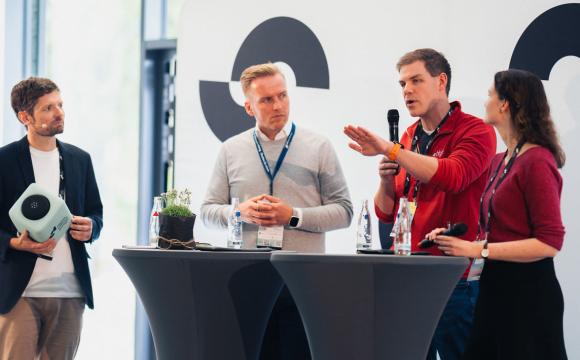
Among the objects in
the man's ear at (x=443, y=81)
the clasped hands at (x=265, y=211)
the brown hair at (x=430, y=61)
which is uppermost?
the brown hair at (x=430, y=61)

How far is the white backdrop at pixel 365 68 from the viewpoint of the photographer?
4.27 meters

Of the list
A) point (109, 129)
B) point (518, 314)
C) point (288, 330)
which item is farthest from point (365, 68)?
point (109, 129)

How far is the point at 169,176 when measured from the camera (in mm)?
6066

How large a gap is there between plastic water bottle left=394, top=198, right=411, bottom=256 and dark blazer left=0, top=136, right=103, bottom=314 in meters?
1.69

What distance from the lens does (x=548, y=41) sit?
4.34 m

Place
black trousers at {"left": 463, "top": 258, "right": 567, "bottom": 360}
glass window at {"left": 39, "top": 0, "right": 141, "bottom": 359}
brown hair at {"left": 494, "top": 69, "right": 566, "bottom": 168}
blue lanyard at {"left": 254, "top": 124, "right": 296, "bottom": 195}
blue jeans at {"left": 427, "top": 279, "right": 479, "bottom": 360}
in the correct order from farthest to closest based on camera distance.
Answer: glass window at {"left": 39, "top": 0, "right": 141, "bottom": 359}
blue lanyard at {"left": 254, "top": 124, "right": 296, "bottom": 195}
blue jeans at {"left": 427, "top": 279, "right": 479, "bottom": 360}
brown hair at {"left": 494, "top": 69, "right": 566, "bottom": 168}
black trousers at {"left": 463, "top": 258, "right": 567, "bottom": 360}

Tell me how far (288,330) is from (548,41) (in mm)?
2126

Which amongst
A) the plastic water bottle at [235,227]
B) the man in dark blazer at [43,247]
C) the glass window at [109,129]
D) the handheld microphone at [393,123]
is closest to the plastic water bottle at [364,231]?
the handheld microphone at [393,123]

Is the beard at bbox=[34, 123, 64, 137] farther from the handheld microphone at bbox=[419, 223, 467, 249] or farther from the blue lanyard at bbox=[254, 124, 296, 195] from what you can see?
the handheld microphone at bbox=[419, 223, 467, 249]

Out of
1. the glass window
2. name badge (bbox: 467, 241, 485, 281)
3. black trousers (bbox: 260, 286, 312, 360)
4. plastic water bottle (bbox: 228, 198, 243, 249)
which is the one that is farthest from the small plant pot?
the glass window

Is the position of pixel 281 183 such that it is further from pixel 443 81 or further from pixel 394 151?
pixel 443 81

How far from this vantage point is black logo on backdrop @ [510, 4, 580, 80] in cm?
428

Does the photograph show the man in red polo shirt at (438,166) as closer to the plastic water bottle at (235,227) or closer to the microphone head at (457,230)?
the microphone head at (457,230)

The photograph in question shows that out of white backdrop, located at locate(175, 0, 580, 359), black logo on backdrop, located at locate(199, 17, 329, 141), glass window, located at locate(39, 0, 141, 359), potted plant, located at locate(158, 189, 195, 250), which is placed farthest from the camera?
glass window, located at locate(39, 0, 141, 359)
